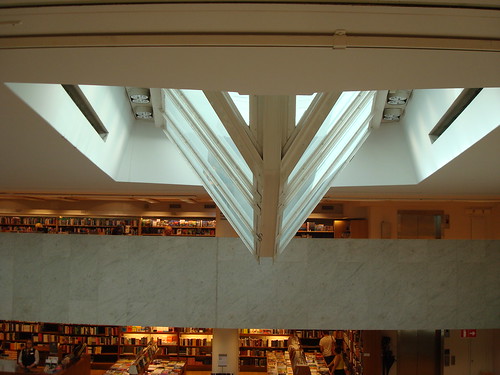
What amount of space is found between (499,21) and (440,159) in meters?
3.58

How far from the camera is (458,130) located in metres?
4.92

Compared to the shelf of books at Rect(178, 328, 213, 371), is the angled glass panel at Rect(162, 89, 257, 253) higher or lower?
higher

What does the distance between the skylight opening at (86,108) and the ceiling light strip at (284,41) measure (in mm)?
2394

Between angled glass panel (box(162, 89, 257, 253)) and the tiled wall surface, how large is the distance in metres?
1.76

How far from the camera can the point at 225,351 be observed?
34.5ft

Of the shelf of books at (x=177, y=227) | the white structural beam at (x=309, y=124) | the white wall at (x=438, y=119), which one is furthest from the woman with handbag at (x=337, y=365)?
the white structural beam at (x=309, y=124)

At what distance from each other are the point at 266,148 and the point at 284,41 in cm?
A: 141

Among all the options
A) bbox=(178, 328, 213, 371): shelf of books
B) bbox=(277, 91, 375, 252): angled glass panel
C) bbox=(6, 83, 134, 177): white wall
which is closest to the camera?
bbox=(6, 83, 134, 177): white wall

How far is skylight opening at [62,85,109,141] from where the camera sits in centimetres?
472

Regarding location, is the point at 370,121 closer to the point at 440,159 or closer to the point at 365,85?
the point at 440,159

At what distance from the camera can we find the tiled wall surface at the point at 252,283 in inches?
340

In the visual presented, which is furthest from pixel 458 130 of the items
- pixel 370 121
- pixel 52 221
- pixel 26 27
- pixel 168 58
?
pixel 52 221

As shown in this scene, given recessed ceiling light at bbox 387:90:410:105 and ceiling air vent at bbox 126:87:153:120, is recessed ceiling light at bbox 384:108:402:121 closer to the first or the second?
recessed ceiling light at bbox 387:90:410:105

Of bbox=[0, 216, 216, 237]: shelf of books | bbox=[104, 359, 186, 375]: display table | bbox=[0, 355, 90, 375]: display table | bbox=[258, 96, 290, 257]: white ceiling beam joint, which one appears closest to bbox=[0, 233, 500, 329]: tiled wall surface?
bbox=[0, 355, 90, 375]: display table
